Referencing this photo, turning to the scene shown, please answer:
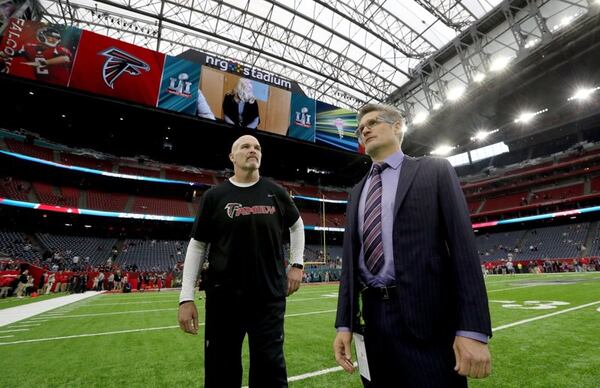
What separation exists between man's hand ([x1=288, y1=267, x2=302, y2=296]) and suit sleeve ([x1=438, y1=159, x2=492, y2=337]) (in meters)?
1.36

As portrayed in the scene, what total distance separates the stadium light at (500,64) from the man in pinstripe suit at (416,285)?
23529mm

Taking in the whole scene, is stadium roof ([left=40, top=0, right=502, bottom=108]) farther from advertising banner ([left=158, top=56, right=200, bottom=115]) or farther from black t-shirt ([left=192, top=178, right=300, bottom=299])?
black t-shirt ([left=192, top=178, right=300, bottom=299])

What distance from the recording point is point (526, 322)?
5422 mm

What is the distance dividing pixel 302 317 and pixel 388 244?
626 cm

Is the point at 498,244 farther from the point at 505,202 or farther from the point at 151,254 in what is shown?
the point at 151,254

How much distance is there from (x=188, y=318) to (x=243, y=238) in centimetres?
68

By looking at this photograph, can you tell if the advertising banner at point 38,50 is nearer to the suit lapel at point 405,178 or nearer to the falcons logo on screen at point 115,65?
the falcons logo on screen at point 115,65

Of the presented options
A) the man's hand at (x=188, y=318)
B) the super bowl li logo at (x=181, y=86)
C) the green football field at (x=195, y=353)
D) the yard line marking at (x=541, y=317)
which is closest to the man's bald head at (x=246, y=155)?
the man's hand at (x=188, y=318)

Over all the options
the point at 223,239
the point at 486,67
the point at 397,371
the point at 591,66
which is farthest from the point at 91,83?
the point at 591,66

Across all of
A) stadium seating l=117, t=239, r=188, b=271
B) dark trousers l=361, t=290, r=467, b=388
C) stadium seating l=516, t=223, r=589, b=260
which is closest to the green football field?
dark trousers l=361, t=290, r=467, b=388

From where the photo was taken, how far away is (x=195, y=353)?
4.10 meters

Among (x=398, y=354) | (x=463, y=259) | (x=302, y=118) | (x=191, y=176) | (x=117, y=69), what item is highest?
(x=117, y=69)

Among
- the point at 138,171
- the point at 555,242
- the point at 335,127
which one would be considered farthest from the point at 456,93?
the point at 138,171

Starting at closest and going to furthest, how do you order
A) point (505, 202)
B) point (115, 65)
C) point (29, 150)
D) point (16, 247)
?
point (115, 65), point (16, 247), point (29, 150), point (505, 202)
